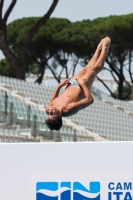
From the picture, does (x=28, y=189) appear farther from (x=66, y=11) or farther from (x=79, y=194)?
(x=66, y=11)

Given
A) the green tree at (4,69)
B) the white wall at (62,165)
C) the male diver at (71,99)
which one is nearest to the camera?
the white wall at (62,165)

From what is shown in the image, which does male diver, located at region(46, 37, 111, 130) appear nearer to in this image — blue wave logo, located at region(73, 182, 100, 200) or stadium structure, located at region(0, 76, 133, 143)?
blue wave logo, located at region(73, 182, 100, 200)

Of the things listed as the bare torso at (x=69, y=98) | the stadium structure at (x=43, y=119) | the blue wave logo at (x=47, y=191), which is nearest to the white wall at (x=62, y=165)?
the blue wave logo at (x=47, y=191)

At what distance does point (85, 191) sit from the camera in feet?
16.3

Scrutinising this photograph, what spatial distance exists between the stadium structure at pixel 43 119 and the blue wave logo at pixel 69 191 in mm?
7350

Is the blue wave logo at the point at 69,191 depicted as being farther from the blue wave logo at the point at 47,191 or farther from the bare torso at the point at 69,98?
the bare torso at the point at 69,98

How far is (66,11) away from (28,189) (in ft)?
124

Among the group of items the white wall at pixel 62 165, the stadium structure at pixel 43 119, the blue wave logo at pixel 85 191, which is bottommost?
the blue wave logo at pixel 85 191

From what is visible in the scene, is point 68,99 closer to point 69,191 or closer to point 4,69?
point 69,191

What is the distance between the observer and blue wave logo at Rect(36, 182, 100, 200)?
4.94 metres

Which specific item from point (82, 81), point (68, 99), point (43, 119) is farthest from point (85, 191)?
point (43, 119)

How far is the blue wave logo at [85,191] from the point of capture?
16.2 feet

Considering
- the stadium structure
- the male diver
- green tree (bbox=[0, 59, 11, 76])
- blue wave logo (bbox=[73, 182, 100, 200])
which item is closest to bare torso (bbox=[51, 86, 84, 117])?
the male diver

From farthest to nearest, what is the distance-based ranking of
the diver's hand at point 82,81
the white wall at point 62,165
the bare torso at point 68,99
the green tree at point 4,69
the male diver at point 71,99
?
the green tree at point 4,69, the diver's hand at point 82,81, the bare torso at point 68,99, the male diver at point 71,99, the white wall at point 62,165
